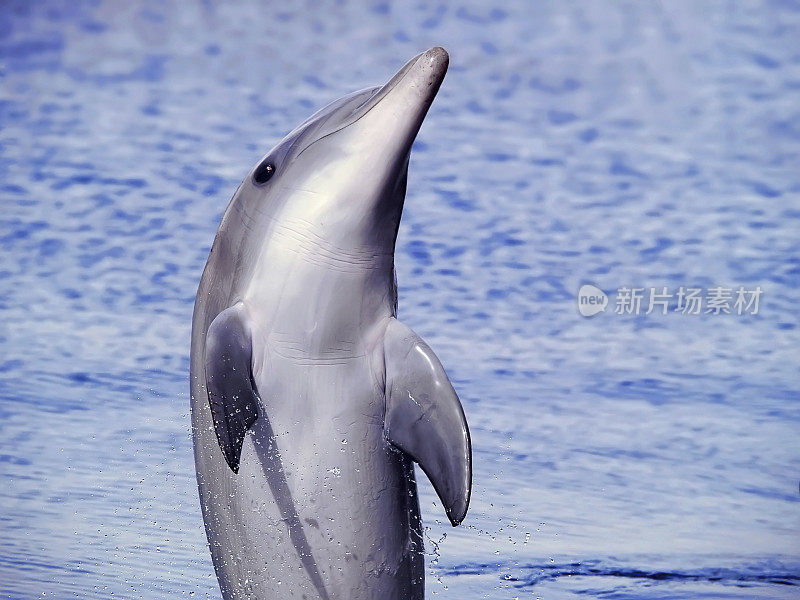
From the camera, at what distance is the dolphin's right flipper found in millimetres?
2930

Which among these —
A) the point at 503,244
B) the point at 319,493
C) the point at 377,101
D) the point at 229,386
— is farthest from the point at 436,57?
the point at 503,244

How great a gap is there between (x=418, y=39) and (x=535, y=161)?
1247 millimetres

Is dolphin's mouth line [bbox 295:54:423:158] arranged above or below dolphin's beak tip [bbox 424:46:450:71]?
below

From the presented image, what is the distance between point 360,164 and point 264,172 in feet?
1.27

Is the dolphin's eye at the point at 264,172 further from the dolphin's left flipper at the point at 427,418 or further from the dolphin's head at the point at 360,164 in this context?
the dolphin's left flipper at the point at 427,418

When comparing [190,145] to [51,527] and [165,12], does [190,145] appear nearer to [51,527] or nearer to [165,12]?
[165,12]

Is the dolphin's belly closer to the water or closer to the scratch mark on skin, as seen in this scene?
the scratch mark on skin

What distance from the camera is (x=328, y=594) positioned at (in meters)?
3.26

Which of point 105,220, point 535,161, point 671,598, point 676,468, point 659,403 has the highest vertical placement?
point 535,161

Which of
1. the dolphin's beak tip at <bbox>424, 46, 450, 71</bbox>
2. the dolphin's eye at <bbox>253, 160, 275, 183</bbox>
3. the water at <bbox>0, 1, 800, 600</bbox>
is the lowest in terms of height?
the water at <bbox>0, 1, 800, 600</bbox>

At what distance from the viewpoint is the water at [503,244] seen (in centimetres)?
706

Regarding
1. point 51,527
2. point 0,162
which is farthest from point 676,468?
point 0,162

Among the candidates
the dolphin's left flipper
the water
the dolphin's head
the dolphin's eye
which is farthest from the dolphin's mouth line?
the water

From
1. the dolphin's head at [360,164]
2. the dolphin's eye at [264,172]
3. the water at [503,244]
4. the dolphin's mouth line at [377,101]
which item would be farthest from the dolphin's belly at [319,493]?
the water at [503,244]
